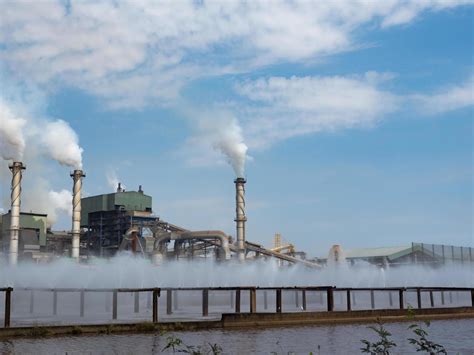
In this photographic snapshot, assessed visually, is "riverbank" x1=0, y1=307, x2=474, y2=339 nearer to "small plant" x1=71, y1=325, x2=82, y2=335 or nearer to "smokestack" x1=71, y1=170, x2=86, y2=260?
"small plant" x1=71, y1=325, x2=82, y2=335

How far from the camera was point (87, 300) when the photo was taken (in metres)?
58.4

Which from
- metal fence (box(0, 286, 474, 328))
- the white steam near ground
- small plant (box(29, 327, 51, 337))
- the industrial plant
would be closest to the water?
small plant (box(29, 327, 51, 337))

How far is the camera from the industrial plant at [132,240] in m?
100

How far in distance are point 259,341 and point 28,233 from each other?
9257cm

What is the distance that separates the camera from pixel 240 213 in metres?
104

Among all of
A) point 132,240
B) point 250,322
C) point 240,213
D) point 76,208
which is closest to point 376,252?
point 240,213

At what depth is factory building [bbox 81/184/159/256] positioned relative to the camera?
110312 mm

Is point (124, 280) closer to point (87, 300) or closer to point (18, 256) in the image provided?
point (87, 300)

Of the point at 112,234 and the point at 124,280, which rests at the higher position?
the point at 112,234

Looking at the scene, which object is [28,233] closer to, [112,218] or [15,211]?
[15,211]

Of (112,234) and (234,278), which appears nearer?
(234,278)

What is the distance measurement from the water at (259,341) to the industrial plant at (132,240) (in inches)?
2962

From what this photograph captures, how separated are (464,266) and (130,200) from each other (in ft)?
213

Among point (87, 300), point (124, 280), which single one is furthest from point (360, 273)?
point (87, 300)
